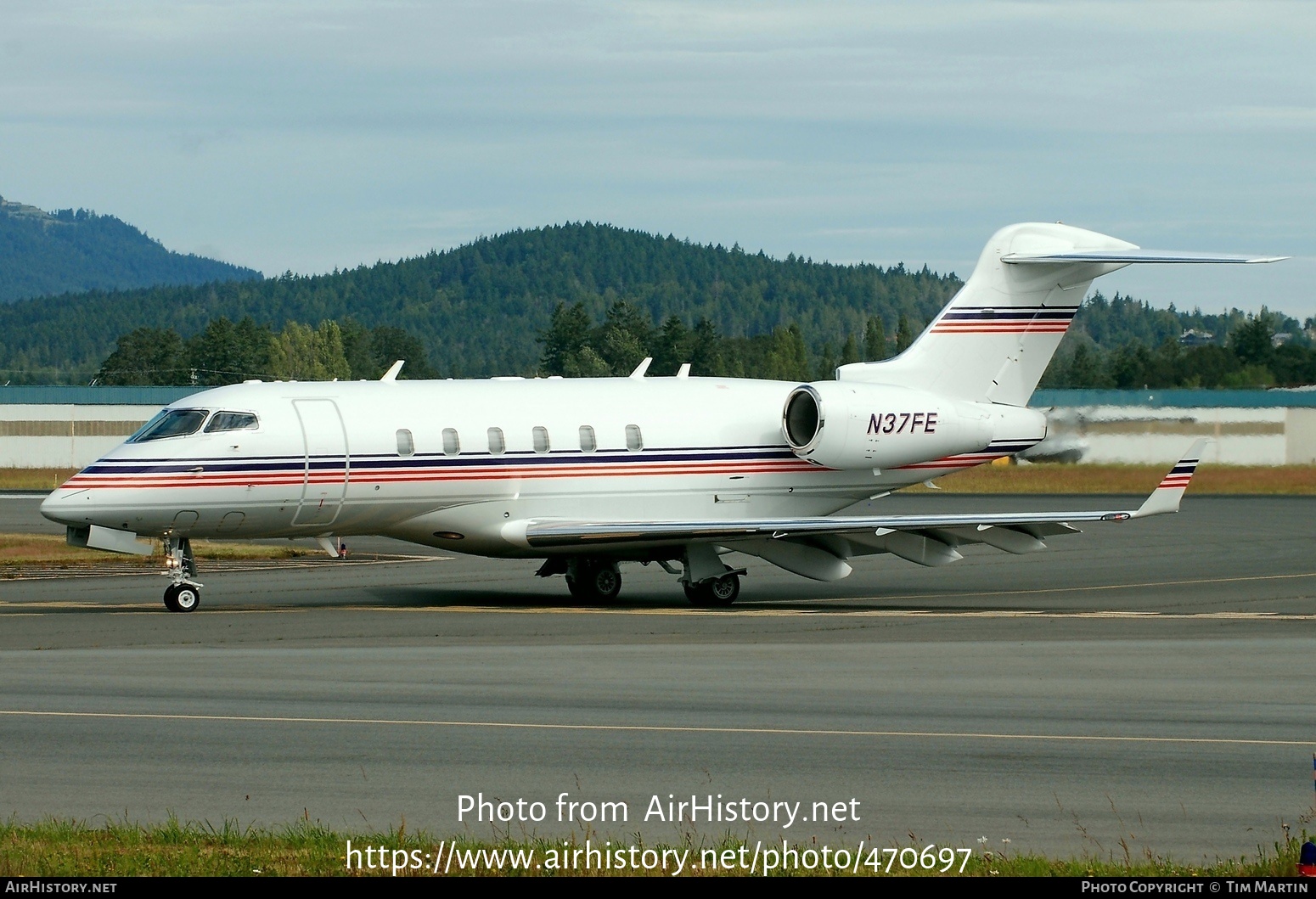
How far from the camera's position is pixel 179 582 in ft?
78.4

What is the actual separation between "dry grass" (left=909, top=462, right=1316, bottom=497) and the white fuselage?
1734 cm

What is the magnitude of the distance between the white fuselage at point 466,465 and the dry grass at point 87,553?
10615 millimetres

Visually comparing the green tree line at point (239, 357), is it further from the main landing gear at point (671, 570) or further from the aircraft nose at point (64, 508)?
the aircraft nose at point (64, 508)

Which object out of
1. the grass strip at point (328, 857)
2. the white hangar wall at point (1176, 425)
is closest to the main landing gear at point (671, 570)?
the grass strip at point (328, 857)

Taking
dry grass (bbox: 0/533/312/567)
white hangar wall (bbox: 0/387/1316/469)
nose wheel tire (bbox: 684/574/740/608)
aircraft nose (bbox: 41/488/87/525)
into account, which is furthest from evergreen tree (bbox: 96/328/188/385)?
nose wheel tire (bbox: 684/574/740/608)

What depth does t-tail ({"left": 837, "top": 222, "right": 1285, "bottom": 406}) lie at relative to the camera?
2855 cm

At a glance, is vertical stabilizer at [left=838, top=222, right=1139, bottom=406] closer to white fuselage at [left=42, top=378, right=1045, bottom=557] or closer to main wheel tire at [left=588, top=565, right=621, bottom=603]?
white fuselage at [left=42, top=378, right=1045, bottom=557]

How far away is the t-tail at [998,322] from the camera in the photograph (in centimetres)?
2855

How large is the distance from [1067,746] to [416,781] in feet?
16.4

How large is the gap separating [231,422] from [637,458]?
6.29m

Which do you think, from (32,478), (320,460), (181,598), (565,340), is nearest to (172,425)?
(320,460)

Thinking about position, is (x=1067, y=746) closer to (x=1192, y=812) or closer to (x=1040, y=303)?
(x=1192, y=812)

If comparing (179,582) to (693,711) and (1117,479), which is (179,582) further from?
(1117,479)
